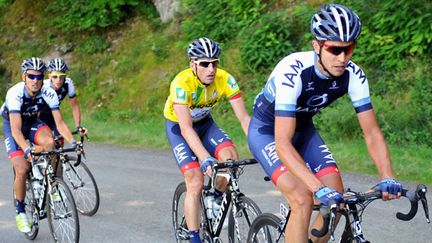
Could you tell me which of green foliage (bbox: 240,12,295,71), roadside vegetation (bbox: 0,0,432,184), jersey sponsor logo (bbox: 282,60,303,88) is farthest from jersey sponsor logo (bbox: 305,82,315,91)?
green foliage (bbox: 240,12,295,71)

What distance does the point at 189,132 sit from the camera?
224 inches

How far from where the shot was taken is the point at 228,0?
18.3 meters

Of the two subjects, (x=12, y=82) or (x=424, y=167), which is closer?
(x=424, y=167)

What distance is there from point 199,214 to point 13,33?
1977 cm

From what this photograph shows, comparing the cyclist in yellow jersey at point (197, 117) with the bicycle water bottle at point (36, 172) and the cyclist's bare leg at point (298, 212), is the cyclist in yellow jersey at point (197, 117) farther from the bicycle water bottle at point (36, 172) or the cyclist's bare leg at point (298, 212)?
the bicycle water bottle at point (36, 172)

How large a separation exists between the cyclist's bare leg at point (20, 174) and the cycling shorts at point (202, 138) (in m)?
2.16

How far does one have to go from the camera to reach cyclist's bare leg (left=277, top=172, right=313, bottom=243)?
430 cm

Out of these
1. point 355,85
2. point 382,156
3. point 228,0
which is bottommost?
point 228,0

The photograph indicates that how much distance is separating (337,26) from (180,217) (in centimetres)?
321

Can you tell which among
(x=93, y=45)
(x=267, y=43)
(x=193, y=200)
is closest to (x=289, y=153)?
(x=193, y=200)

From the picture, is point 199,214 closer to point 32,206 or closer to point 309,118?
point 309,118

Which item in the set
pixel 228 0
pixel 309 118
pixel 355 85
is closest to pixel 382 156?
pixel 355 85

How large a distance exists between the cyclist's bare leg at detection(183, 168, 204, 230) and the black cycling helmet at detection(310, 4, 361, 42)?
7.30ft

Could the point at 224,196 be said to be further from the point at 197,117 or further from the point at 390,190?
the point at 390,190
